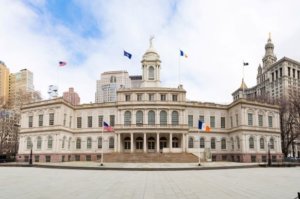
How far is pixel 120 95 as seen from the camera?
5497cm

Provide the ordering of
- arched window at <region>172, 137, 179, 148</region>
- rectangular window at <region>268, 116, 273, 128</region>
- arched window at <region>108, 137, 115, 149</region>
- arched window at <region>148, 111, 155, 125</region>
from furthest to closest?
arched window at <region>172, 137, 179, 148</region> → arched window at <region>108, 137, 115, 149</region> → rectangular window at <region>268, 116, 273, 128</region> → arched window at <region>148, 111, 155, 125</region>

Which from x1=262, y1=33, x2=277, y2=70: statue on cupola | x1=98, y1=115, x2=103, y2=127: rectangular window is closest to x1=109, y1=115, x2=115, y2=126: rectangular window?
x1=98, y1=115, x2=103, y2=127: rectangular window

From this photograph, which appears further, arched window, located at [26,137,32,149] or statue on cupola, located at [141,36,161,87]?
statue on cupola, located at [141,36,161,87]

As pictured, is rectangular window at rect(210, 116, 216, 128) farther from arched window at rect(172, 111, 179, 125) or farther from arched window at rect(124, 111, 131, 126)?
arched window at rect(124, 111, 131, 126)

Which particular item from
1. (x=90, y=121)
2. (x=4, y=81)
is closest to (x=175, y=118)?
(x=90, y=121)

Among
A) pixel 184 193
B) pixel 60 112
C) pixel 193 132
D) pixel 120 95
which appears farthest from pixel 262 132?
pixel 184 193

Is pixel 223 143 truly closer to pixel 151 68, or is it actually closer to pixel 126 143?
pixel 126 143

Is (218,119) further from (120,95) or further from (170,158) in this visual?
(120,95)

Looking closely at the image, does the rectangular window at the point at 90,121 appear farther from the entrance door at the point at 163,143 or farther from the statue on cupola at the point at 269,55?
the statue on cupola at the point at 269,55

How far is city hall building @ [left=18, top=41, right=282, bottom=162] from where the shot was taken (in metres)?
50.2

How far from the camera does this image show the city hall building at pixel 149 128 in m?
50.2

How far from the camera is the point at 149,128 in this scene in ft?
169

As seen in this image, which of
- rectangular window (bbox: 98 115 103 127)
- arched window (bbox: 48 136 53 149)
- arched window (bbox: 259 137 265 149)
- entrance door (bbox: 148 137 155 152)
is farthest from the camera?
rectangular window (bbox: 98 115 103 127)

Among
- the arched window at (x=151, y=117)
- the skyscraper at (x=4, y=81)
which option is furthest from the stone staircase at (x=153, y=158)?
the skyscraper at (x=4, y=81)
